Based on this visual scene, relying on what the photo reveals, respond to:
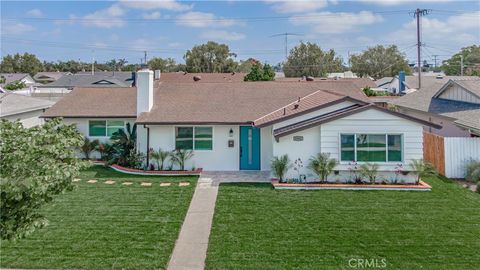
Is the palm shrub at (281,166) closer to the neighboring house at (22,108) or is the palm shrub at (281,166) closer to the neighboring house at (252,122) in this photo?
the neighboring house at (252,122)

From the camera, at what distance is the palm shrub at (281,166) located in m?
14.8

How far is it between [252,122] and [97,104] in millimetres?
8668

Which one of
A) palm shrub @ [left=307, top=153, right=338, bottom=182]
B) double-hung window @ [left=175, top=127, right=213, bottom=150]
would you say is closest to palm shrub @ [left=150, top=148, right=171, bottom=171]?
double-hung window @ [left=175, top=127, right=213, bottom=150]

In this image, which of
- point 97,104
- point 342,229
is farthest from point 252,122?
point 97,104

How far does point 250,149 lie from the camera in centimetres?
1730

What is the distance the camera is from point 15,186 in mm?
5457

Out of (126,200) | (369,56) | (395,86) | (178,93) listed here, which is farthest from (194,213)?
(369,56)

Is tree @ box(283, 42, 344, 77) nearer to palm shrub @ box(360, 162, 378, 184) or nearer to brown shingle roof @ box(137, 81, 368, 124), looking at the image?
brown shingle roof @ box(137, 81, 368, 124)

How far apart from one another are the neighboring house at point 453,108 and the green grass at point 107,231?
12895 millimetres

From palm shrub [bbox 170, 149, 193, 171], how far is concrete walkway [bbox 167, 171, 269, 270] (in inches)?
40.1

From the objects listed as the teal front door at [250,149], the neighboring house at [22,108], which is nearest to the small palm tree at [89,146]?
the neighboring house at [22,108]

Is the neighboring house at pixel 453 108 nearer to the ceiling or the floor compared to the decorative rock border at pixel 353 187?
nearer to the ceiling

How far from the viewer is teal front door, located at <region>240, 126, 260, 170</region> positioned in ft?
56.6

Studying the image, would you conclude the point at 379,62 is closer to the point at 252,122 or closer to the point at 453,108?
the point at 453,108
